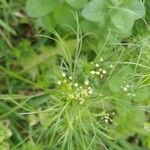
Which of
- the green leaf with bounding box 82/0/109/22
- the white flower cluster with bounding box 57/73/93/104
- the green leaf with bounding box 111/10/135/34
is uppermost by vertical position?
the green leaf with bounding box 82/0/109/22

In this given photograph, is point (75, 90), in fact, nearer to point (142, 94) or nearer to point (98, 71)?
point (98, 71)

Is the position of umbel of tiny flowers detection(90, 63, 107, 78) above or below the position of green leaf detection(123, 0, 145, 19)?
below

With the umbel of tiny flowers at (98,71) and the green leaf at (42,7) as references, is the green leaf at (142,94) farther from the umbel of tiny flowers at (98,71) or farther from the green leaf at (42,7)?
the green leaf at (42,7)

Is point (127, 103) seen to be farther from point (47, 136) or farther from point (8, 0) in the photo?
point (8, 0)

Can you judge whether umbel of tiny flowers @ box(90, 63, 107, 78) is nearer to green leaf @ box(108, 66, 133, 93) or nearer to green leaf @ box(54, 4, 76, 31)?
green leaf @ box(108, 66, 133, 93)

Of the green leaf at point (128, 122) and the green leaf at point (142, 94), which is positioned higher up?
the green leaf at point (142, 94)

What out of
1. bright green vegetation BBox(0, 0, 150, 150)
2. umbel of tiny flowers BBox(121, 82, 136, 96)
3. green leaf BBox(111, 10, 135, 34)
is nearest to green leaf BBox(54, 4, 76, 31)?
bright green vegetation BBox(0, 0, 150, 150)

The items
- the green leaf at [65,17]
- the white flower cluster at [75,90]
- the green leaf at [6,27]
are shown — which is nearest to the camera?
the white flower cluster at [75,90]

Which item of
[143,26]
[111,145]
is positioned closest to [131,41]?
[143,26]

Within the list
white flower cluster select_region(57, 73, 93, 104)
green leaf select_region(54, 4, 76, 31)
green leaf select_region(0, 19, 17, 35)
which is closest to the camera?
white flower cluster select_region(57, 73, 93, 104)

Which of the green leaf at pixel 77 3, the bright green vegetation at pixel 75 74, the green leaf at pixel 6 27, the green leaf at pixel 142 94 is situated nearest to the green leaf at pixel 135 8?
the bright green vegetation at pixel 75 74
